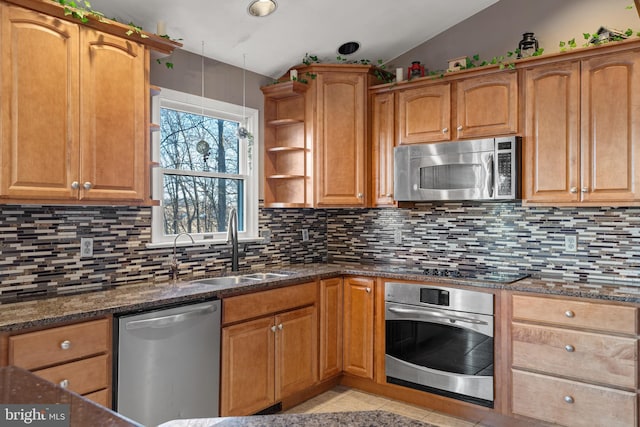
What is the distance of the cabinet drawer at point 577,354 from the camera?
2535 mm

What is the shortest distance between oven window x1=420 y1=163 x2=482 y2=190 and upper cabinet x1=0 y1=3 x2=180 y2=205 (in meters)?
1.92

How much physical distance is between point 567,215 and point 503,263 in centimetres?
54

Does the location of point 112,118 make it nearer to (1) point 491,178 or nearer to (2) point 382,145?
(2) point 382,145

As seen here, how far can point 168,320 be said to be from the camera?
7.91 feet

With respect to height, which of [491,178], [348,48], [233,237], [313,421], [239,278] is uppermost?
[348,48]

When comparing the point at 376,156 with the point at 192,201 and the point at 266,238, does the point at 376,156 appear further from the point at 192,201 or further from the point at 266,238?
the point at 192,201

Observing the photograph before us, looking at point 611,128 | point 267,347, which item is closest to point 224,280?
point 267,347

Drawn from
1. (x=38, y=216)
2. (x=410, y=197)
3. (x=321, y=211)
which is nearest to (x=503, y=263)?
Answer: (x=410, y=197)

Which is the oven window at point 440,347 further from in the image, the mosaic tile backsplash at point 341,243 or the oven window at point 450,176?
the oven window at point 450,176

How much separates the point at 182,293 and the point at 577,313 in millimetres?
2164

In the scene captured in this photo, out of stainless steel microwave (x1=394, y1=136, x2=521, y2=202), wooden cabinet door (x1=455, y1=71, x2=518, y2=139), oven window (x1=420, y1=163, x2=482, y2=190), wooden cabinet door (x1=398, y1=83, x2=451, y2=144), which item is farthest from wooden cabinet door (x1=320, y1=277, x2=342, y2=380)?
wooden cabinet door (x1=455, y1=71, x2=518, y2=139)

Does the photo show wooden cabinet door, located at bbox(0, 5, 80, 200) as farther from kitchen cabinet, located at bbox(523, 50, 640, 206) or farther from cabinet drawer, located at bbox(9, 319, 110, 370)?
kitchen cabinet, located at bbox(523, 50, 640, 206)

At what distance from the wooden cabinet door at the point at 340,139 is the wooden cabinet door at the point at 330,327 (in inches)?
26.3

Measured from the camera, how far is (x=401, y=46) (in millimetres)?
3908
